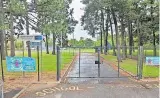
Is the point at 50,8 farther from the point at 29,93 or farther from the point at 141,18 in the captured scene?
the point at 141,18

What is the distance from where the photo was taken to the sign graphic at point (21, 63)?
Result: 2275 centimetres

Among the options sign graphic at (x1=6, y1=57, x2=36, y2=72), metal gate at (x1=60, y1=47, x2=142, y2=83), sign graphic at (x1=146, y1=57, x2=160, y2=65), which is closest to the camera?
sign graphic at (x1=6, y1=57, x2=36, y2=72)

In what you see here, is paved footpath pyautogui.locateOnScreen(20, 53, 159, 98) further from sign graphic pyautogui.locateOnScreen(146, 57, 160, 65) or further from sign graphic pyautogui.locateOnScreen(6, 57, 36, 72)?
sign graphic pyautogui.locateOnScreen(146, 57, 160, 65)

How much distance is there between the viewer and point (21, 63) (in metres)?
22.8

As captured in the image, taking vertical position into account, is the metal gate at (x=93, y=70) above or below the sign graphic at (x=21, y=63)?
below

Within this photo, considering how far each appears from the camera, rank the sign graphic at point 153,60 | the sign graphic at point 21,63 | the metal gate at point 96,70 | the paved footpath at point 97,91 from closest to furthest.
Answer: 1. the paved footpath at point 97,91
2. the sign graphic at point 21,63
3. the sign graphic at point 153,60
4. the metal gate at point 96,70

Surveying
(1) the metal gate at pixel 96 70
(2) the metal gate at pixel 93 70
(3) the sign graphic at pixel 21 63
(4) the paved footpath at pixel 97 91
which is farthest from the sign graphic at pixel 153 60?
(3) the sign graphic at pixel 21 63

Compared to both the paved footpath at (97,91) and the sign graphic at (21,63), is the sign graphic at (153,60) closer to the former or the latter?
the paved footpath at (97,91)

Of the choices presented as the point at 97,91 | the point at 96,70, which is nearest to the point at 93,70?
the point at 96,70

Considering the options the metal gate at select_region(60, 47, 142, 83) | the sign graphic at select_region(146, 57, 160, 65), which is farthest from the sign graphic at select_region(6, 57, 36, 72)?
the sign graphic at select_region(146, 57, 160, 65)

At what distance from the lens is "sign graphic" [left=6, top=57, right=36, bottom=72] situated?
22750mm

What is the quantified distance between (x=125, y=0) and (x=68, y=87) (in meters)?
24.6

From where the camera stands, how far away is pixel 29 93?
17.7 metres

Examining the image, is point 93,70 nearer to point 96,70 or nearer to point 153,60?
point 96,70
